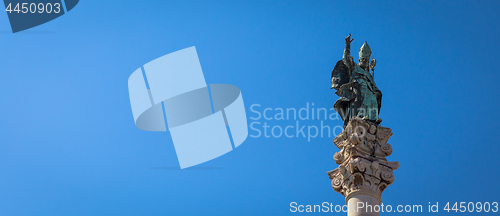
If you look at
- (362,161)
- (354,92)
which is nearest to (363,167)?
(362,161)

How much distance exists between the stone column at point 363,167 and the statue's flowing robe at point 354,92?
783mm

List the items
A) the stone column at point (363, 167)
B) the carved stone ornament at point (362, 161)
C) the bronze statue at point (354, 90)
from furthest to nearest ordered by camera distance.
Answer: the bronze statue at point (354, 90) < the carved stone ornament at point (362, 161) < the stone column at point (363, 167)

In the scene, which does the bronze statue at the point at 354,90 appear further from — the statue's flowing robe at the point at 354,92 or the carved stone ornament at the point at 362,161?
the carved stone ornament at the point at 362,161

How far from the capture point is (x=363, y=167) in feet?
62.7

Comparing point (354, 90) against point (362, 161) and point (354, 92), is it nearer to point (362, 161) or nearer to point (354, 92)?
point (354, 92)

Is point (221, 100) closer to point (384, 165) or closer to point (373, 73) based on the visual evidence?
point (373, 73)

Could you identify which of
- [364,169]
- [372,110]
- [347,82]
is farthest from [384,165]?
[347,82]

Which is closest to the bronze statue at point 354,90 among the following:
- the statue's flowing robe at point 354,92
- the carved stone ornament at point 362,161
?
the statue's flowing robe at point 354,92

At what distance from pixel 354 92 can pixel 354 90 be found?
8 cm

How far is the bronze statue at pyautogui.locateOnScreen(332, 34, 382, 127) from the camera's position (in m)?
20.8

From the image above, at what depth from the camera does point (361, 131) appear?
785 inches

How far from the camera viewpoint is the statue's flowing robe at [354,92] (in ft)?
68.5

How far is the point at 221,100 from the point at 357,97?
487 inches

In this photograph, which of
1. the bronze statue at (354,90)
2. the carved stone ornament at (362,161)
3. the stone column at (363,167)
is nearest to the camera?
the stone column at (363,167)
